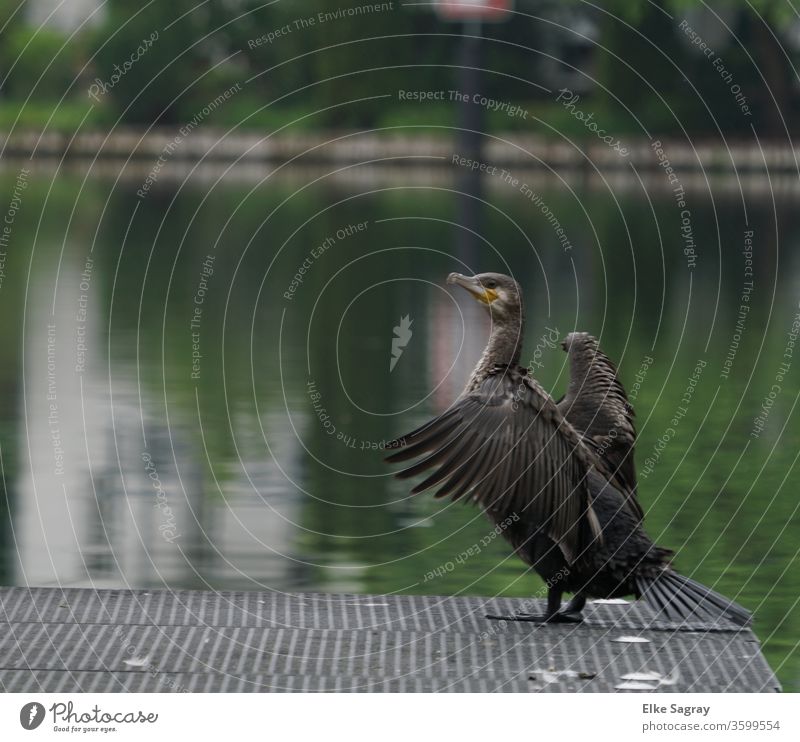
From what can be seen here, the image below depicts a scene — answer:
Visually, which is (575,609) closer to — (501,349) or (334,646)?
(334,646)

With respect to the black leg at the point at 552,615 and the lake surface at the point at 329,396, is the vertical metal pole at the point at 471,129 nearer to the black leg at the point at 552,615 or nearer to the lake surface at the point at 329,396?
the lake surface at the point at 329,396

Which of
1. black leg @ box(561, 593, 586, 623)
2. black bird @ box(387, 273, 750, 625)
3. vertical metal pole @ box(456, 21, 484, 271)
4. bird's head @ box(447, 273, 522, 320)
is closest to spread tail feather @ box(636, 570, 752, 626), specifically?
black bird @ box(387, 273, 750, 625)

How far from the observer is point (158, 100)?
3354 inches

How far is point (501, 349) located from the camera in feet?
28.1

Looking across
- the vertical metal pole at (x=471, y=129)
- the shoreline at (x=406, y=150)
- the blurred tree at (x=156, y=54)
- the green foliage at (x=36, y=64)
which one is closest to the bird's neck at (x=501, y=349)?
the vertical metal pole at (x=471, y=129)

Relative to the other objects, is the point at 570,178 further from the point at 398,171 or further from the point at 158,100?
the point at 158,100

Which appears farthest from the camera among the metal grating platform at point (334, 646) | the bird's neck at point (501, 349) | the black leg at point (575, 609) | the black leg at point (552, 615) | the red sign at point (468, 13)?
the red sign at point (468, 13)

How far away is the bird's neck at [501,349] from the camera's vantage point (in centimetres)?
851

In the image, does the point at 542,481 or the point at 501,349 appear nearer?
the point at 542,481

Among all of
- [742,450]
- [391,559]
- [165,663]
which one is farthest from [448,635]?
[742,450]

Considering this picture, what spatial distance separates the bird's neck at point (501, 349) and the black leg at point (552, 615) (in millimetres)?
1058

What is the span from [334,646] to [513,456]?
117 centimetres

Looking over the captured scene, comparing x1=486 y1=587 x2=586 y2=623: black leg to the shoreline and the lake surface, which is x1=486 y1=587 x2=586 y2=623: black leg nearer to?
the lake surface

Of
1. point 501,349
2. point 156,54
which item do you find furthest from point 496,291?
point 156,54
